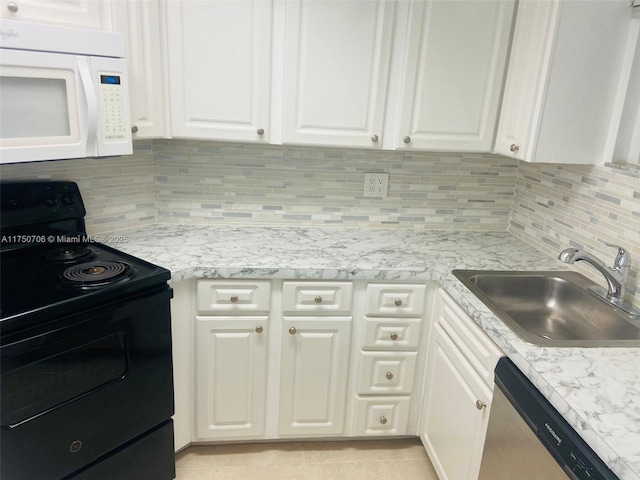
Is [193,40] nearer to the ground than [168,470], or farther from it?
farther from it

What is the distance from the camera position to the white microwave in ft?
4.48

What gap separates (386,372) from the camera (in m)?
2.02

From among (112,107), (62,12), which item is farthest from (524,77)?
(62,12)

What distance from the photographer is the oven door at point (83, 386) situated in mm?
1335

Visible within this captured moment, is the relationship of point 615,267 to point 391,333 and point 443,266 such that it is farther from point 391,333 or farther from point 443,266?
point 391,333

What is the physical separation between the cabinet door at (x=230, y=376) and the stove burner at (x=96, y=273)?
0.37 metres

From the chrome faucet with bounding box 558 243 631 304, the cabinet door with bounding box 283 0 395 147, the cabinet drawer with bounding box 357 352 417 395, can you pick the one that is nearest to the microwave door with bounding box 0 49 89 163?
the cabinet door with bounding box 283 0 395 147

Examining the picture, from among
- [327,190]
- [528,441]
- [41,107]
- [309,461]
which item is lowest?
[309,461]

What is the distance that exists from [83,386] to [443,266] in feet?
4.37

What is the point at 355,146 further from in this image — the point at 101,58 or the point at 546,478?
the point at 546,478

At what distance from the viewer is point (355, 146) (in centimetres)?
200

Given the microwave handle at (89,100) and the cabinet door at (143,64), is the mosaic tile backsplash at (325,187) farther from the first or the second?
the microwave handle at (89,100)

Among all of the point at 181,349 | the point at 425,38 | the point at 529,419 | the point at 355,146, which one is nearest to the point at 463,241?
the point at 355,146

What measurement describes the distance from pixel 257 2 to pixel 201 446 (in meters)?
1.83
